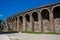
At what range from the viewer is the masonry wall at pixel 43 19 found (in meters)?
23.6

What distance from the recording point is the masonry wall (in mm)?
23587

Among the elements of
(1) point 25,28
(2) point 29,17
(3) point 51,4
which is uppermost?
(3) point 51,4

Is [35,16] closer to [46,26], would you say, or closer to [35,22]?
[35,22]

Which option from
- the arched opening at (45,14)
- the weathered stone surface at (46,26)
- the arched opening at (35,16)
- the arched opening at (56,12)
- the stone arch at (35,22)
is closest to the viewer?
the arched opening at (56,12)

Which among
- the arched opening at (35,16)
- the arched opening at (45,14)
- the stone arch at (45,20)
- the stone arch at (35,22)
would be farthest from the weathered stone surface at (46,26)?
the arched opening at (35,16)

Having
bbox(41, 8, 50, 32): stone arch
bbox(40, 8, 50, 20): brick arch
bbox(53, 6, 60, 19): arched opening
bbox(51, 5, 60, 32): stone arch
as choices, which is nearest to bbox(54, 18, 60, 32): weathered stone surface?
bbox(51, 5, 60, 32): stone arch

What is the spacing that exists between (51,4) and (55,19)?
108 inches

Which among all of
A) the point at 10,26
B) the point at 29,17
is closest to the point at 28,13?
the point at 29,17

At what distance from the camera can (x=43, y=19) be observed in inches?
1017

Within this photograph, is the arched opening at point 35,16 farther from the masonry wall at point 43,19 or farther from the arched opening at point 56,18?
the arched opening at point 56,18

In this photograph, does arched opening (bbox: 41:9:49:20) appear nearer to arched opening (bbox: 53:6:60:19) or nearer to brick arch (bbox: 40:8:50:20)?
brick arch (bbox: 40:8:50:20)

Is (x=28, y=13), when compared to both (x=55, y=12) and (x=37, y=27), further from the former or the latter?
(x=55, y=12)

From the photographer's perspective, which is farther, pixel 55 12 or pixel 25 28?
pixel 25 28

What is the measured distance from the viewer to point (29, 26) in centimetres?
2988
